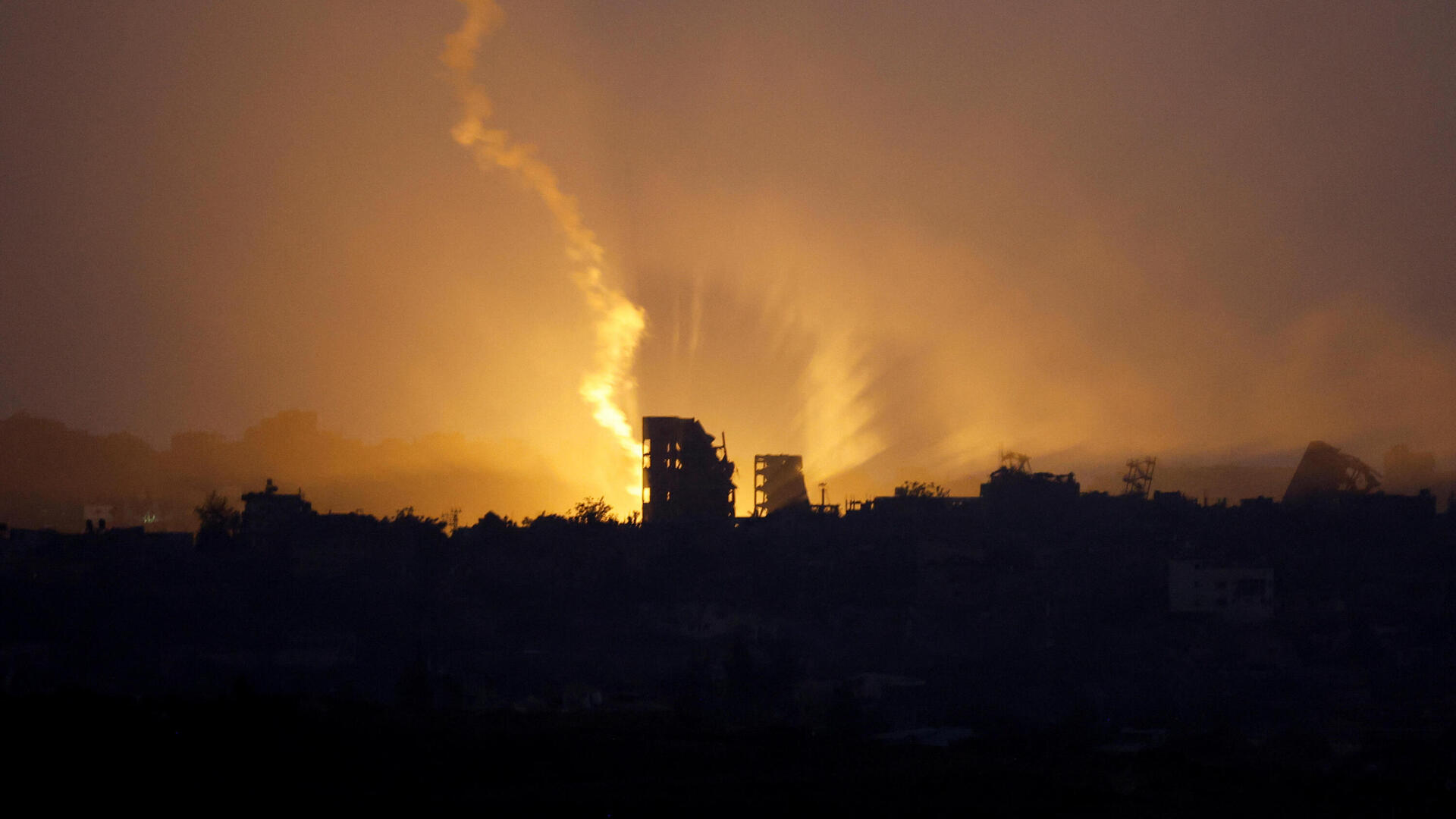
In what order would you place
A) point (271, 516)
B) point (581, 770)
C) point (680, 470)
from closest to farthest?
point (581, 770) → point (271, 516) → point (680, 470)

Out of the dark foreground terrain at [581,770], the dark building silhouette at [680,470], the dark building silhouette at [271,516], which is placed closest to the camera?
the dark foreground terrain at [581,770]

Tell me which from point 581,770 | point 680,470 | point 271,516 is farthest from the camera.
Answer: point 680,470

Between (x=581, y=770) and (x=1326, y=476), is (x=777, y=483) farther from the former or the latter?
(x=581, y=770)

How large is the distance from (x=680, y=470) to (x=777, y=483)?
1648 cm

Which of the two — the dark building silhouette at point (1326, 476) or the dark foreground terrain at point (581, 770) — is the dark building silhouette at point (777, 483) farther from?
the dark foreground terrain at point (581, 770)

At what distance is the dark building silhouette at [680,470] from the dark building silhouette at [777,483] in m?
12.4

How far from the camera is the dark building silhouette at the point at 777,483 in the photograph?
155750 millimetres

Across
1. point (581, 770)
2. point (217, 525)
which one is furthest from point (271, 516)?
point (581, 770)

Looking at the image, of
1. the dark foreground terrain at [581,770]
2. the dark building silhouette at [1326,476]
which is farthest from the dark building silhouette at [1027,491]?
the dark foreground terrain at [581,770]

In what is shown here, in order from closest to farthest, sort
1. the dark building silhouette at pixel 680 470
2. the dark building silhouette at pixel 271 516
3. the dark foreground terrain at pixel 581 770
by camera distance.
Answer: the dark foreground terrain at pixel 581 770 < the dark building silhouette at pixel 271 516 < the dark building silhouette at pixel 680 470

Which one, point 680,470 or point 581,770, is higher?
point 680,470

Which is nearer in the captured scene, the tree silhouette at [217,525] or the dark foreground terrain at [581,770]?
the dark foreground terrain at [581,770]

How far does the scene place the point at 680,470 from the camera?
469 feet

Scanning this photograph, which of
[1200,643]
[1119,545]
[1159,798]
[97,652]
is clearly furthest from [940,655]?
[1159,798]
